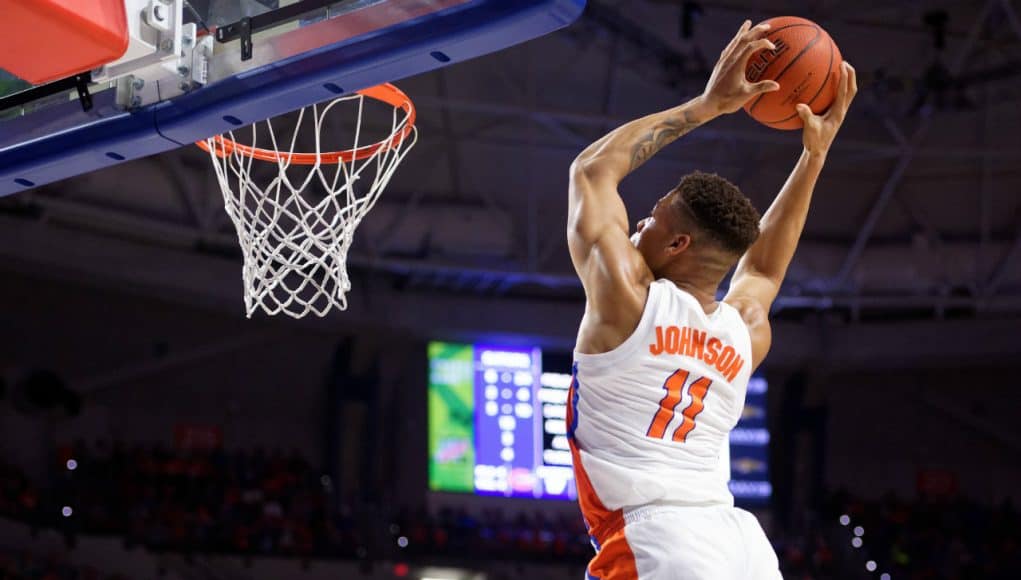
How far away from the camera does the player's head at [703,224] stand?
9.43 feet

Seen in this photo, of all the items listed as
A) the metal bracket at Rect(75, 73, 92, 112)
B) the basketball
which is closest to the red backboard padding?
the metal bracket at Rect(75, 73, 92, 112)

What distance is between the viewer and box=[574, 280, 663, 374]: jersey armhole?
9.23 feet

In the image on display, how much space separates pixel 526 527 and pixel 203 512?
4.48 m

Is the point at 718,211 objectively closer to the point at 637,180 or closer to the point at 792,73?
the point at 792,73

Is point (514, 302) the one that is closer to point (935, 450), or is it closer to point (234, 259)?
point (234, 259)

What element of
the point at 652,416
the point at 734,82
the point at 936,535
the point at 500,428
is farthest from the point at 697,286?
the point at 936,535

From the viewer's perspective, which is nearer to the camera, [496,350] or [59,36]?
[59,36]

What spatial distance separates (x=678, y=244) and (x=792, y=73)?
2.47ft

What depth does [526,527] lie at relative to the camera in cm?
1770

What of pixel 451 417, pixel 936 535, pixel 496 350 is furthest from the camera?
pixel 496 350

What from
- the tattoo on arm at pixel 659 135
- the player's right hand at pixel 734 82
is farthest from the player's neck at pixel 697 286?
the player's right hand at pixel 734 82

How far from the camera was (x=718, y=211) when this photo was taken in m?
2.87

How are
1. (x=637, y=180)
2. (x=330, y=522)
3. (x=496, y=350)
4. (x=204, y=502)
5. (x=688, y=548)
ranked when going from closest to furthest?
(x=688, y=548), (x=204, y=502), (x=330, y=522), (x=637, y=180), (x=496, y=350)

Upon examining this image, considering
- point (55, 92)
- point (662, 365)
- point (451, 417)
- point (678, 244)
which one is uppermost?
point (55, 92)
